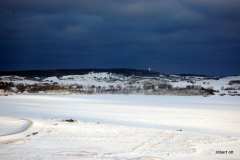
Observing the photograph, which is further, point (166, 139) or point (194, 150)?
point (166, 139)

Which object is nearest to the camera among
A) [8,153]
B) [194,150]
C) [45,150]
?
[8,153]

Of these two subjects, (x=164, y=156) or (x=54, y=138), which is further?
(x=54, y=138)

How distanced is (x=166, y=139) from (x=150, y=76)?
566ft

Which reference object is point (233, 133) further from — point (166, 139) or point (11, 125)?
point (11, 125)

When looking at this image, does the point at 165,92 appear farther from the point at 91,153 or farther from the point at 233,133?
the point at 91,153

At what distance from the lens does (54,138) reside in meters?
10.9

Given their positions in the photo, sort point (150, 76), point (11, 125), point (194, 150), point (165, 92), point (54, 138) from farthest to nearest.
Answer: point (150, 76) < point (165, 92) < point (11, 125) < point (54, 138) < point (194, 150)

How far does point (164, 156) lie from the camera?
859cm

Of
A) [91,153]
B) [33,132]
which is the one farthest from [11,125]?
[91,153]

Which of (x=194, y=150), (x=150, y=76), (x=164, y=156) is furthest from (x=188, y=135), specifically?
(x=150, y=76)

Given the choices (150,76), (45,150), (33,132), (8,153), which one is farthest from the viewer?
(150,76)

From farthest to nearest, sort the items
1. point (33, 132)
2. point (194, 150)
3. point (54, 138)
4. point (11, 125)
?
point (11, 125) < point (33, 132) < point (54, 138) < point (194, 150)

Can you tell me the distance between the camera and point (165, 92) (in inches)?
3679

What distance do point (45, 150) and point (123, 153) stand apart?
101 inches
